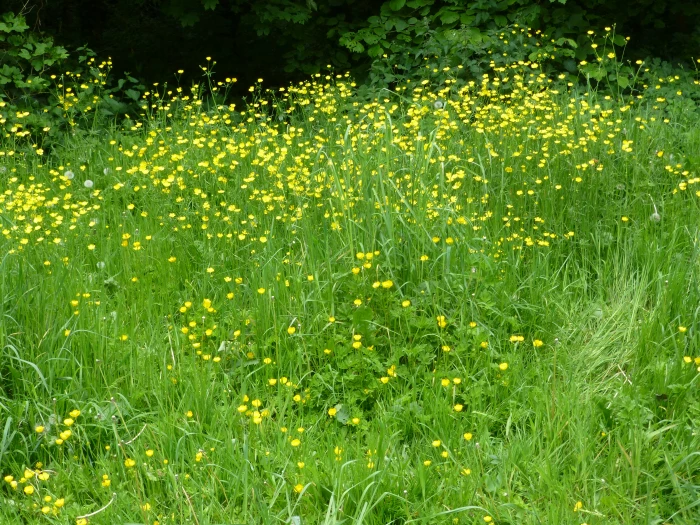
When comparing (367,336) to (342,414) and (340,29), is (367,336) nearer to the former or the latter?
(342,414)

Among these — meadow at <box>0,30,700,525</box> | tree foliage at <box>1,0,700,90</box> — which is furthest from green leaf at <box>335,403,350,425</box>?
tree foliage at <box>1,0,700,90</box>

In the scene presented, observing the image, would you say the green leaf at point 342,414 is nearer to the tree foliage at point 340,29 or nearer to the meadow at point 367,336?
the meadow at point 367,336

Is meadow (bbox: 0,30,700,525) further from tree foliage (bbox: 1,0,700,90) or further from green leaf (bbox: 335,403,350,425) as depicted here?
tree foliage (bbox: 1,0,700,90)

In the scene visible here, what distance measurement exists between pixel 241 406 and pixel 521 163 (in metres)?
2.49

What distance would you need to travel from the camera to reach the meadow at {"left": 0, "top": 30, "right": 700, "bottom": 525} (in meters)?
2.61

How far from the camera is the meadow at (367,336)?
261 cm

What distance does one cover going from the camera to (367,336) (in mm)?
3332

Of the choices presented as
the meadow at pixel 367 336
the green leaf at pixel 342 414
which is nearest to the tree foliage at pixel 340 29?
the meadow at pixel 367 336

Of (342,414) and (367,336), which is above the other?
(367,336)

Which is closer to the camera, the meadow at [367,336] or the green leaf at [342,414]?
the meadow at [367,336]

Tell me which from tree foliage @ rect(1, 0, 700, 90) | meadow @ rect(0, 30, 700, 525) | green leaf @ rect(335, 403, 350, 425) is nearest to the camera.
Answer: meadow @ rect(0, 30, 700, 525)

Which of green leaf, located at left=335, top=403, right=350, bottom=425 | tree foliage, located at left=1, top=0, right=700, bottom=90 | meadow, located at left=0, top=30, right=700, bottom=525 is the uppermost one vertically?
tree foliage, located at left=1, top=0, right=700, bottom=90

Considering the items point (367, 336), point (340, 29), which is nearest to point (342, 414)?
point (367, 336)

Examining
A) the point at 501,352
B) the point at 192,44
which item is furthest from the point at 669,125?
the point at 192,44
